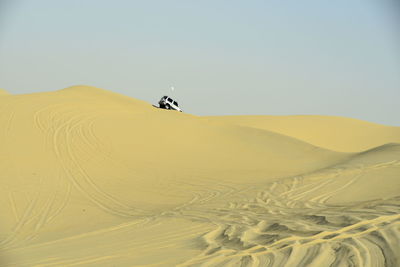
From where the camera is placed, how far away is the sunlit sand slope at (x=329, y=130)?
36094mm

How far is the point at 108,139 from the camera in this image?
63.1ft

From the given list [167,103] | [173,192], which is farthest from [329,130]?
[173,192]

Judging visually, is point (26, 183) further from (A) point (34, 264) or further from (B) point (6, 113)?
(A) point (34, 264)

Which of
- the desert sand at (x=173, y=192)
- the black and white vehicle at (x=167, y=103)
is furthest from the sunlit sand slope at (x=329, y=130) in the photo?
the desert sand at (x=173, y=192)

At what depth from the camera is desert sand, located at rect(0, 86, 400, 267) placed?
6.86 meters

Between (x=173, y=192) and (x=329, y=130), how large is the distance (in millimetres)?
27285

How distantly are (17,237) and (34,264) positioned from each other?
139 inches

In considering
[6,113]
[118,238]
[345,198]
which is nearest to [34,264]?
[118,238]

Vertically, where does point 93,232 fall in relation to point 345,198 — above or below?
below

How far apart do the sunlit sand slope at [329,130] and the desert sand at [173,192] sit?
13.3 m

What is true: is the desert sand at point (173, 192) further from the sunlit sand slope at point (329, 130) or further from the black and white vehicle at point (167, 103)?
the sunlit sand slope at point (329, 130)

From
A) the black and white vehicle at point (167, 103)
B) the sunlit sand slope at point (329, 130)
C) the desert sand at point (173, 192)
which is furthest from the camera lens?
the sunlit sand slope at point (329, 130)

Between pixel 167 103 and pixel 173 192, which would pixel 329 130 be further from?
pixel 173 192

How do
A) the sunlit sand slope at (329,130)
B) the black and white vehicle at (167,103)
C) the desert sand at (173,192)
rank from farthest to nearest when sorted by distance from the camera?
the sunlit sand slope at (329,130) → the black and white vehicle at (167,103) → the desert sand at (173,192)
